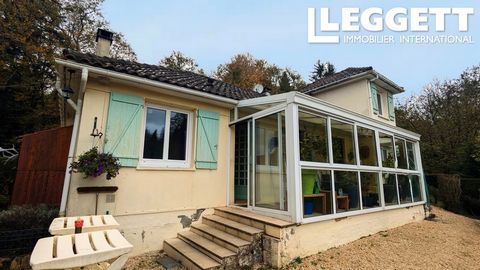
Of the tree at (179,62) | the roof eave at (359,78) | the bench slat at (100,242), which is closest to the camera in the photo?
the bench slat at (100,242)

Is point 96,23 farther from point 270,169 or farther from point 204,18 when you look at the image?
point 270,169

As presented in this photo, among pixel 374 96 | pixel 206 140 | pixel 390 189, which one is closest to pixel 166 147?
pixel 206 140

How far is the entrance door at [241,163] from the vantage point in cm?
638

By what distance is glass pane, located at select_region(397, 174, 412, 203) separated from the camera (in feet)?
25.0

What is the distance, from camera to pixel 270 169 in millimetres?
5152

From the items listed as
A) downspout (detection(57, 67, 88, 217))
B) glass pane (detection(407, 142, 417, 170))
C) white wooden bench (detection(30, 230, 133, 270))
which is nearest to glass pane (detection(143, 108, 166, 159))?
downspout (detection(57, 67, 88, 217))

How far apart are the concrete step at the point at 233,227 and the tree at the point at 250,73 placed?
16272 mm

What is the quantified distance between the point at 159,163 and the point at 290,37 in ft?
28.2

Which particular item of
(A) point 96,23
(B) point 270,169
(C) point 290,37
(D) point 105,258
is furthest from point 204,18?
(D) point 105,258

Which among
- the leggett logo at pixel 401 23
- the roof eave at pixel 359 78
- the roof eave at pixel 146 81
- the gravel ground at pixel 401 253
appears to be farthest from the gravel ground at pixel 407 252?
the roof eave at pixel 359 78

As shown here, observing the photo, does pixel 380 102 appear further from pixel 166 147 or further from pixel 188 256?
pixel 188 256

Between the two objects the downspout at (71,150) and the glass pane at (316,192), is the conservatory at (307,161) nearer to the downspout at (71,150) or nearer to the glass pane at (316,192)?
the glass pane at (316,192)

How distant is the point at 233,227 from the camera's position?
4.61 meters

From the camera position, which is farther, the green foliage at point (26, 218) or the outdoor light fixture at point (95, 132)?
the outdoor light fixture at point (95, 132)
